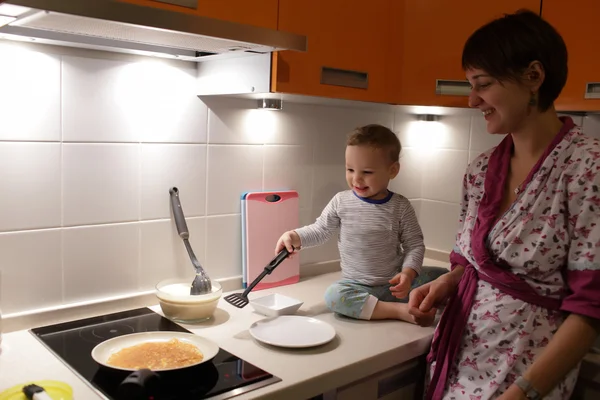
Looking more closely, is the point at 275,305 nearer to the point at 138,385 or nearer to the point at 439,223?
the point at 138,385

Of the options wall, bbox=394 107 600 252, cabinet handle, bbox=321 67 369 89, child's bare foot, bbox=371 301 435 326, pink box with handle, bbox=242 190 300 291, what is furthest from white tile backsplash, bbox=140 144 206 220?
wall, bbox=394 107 600 252

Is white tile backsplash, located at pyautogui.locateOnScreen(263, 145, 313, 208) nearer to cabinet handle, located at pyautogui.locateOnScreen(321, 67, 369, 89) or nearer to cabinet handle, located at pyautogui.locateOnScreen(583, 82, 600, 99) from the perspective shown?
cabinet handle, located at pyautogui.locateOnScreen(321, 67, 369, 89)

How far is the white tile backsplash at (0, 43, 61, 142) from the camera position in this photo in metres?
1.18

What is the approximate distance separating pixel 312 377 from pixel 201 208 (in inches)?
24.3

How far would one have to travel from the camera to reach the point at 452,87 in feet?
5.10

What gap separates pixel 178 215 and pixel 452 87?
808mm

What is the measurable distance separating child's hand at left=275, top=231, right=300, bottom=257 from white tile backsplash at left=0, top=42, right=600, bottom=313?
170 mm

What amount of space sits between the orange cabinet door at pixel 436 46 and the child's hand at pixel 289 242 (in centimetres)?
49

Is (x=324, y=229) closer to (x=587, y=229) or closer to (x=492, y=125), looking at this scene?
(x=492, y=125)

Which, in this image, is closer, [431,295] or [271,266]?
[431,295]

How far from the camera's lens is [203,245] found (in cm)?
154

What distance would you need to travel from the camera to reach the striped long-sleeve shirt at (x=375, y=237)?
1503mm

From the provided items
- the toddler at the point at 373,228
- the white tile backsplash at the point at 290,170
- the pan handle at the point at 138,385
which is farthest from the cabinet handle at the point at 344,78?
the pan handle at the point at 138,385

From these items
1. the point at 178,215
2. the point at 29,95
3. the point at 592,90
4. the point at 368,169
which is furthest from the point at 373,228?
the point at 29,95
